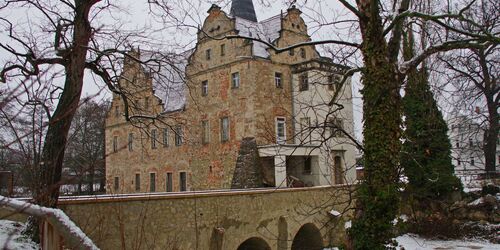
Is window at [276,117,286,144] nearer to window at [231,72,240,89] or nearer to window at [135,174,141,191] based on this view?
window at [231,72,240,89]

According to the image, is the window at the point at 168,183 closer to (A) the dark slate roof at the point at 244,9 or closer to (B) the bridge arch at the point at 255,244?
(A) the dark slate roof at the point at 244,9

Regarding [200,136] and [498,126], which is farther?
[200,136]

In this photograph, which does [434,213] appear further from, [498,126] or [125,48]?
[125,48]

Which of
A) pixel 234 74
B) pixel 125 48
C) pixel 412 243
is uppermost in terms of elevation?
pixel 234 74

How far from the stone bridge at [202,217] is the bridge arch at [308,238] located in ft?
0.21

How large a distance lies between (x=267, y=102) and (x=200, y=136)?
488 cm

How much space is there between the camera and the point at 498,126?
18734 mm

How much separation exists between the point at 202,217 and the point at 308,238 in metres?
7.32

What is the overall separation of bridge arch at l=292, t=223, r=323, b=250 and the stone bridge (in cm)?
7

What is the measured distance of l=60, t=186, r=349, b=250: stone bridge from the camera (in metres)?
10.0

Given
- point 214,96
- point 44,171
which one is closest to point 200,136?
point 214,96

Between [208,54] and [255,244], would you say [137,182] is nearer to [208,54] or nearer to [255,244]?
[208,54]

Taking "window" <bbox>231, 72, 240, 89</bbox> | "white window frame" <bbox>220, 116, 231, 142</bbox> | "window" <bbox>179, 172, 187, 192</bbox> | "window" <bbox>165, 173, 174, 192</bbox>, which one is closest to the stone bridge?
"white window frame" <bbox>220, 116, 231, 142</bbox>

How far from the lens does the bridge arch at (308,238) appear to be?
719 inches
